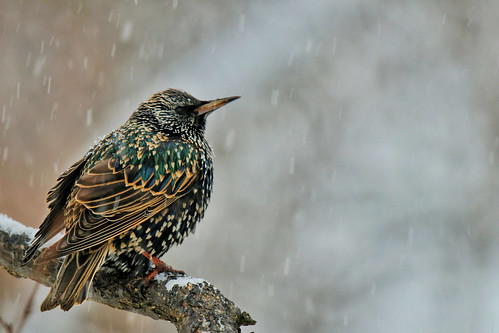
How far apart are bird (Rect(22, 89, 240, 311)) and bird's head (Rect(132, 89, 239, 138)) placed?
0.08 ft

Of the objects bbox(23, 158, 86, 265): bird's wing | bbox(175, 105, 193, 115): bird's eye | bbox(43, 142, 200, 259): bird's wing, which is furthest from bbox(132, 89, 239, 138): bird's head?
bbox(23, 158, 86, 265): bird's wing

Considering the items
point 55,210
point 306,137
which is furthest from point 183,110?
point 306,137

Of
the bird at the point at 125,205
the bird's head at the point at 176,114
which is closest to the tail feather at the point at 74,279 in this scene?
the bird at the point at 125,205

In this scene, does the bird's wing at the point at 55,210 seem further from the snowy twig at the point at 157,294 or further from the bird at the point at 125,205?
the snowy twig at the point at 157,294

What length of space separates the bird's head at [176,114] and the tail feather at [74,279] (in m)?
1.14

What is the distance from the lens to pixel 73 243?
9.84 feet

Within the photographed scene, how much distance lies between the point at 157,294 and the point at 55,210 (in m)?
0.95

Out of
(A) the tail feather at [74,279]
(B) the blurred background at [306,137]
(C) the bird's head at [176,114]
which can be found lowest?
(A) the tail feather at [74,279]

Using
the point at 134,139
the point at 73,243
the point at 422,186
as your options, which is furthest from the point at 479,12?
the point at 73,243

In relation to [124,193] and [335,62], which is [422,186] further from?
[124,193]

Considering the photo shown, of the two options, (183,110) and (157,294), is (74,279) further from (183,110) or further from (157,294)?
(183,110)

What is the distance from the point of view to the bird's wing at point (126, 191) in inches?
→ 122

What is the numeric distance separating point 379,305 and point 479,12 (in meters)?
4.04

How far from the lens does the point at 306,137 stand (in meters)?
7.54
